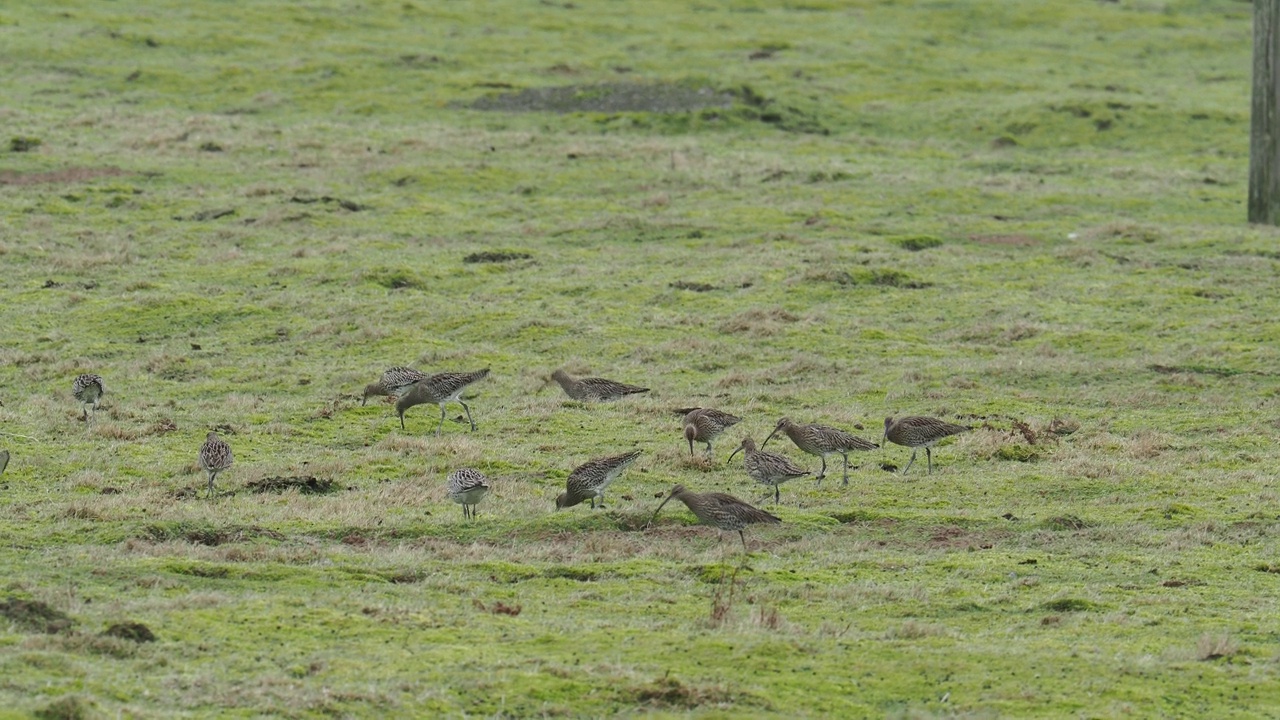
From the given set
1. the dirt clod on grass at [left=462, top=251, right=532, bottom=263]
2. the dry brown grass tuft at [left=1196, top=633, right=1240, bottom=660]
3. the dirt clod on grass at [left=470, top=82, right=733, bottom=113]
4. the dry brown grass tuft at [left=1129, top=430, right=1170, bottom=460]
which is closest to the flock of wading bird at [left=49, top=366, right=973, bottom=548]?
the dry brown grass tuft at [left=1129, top=430, right=1170, bottom=460]

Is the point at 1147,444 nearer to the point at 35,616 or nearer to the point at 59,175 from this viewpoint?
the point at 35,616

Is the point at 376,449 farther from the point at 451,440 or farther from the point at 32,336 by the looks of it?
the point at 32,336

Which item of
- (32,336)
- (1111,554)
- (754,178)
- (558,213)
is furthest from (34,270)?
(1111,554)

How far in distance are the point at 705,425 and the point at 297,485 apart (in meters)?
5.88

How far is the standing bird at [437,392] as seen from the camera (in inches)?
1032

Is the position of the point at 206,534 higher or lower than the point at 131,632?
lower

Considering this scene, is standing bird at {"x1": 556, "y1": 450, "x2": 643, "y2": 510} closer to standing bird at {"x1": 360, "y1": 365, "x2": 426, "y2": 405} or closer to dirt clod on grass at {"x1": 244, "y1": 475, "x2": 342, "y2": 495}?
dirt clod on grass at {"x1": 244, "y1": 475, "x2": 342, "y2": 495}

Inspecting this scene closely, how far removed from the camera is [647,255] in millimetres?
41906

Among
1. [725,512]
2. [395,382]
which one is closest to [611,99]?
[395,382]

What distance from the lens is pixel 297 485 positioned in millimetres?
22141

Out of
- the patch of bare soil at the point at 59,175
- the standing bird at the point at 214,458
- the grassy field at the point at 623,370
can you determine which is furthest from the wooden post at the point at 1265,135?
the standing bird at the point at 214,458

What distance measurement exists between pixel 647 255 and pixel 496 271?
163 inches

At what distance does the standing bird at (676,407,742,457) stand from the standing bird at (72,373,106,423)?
955 cm

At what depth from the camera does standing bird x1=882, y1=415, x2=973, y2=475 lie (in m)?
23.7
